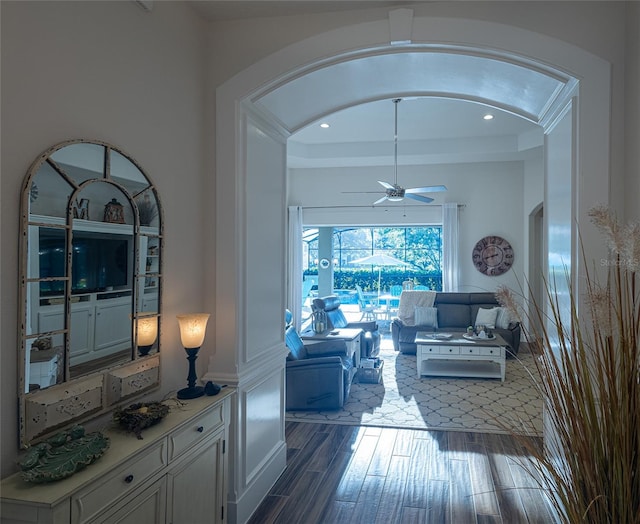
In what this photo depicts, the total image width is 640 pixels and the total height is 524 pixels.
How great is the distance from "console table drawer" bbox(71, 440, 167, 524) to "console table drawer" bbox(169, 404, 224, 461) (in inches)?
3.1

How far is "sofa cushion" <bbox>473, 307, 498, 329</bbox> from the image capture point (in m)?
7.44

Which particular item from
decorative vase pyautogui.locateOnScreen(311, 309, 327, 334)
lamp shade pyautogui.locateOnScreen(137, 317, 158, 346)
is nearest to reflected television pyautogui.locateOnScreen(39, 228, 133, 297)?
A: lamp shade pyautogui.locateOnScreen(137, 317, 158, 346)

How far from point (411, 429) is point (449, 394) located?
132cm

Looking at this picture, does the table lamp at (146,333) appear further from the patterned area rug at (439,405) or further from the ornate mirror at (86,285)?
the patterned area rug at (439,405)

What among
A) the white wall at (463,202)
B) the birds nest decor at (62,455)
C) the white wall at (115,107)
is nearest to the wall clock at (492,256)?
the white wall at (463,202)

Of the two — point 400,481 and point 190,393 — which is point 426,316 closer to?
point 400,481

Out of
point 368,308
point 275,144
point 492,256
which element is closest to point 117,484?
point 275,144

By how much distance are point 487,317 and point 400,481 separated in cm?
478

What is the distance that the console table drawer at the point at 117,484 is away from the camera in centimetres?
144

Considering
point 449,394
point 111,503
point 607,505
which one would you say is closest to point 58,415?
point 111,503

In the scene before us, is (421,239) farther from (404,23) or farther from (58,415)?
(58,415)

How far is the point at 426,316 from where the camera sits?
25.4 feet

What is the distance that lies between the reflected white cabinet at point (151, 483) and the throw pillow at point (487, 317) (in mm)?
5917

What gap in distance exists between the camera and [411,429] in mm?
4383
